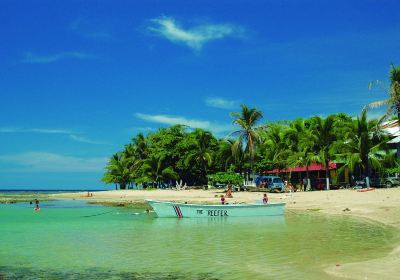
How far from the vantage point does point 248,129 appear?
5322 cm

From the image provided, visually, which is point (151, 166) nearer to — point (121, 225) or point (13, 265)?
point (121, 225)

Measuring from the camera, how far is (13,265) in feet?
47.0

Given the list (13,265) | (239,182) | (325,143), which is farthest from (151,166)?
(13,265)

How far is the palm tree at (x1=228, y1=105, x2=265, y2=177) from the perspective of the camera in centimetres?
5275

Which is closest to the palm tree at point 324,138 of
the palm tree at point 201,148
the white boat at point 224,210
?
the white boat at point 224,210

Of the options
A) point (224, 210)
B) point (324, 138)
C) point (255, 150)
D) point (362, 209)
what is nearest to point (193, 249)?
point (224, 210)

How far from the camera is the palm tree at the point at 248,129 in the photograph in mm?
52750

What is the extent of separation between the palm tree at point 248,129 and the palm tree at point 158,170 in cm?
1719

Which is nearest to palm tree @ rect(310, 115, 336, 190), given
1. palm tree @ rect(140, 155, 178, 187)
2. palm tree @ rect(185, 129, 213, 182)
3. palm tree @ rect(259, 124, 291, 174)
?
palm tree @ rect(259, 124, 291, 174)

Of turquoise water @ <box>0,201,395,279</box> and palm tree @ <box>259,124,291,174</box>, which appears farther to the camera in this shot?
palm tree @ <box>259,124,291,174</box>

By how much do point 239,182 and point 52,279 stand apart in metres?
42.1

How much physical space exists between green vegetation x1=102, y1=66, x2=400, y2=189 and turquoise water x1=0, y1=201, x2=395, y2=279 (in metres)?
17.3

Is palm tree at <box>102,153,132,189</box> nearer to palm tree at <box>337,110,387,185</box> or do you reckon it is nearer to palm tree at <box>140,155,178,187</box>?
palm tree at <box>140,155,178,187</box>

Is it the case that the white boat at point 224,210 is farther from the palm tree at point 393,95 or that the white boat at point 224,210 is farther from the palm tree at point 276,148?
the palm tree at point 276,148
